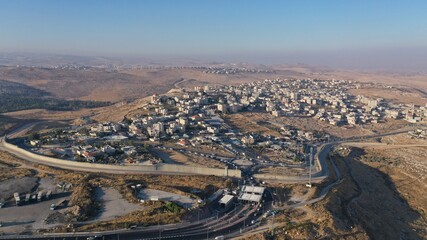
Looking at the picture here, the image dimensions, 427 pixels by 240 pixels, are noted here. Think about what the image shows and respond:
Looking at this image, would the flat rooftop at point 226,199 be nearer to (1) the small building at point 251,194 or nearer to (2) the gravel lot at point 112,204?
(1) the small building at point 251,194

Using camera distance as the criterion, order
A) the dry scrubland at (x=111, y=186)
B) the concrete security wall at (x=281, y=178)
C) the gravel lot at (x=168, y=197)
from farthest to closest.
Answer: the concrete security wall at (x=281, y=178)
the gravel lot at (x=168, y=197)
the dry scrubland at (x=111, y=186)

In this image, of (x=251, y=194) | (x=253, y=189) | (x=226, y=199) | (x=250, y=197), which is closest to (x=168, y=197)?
(x=226, y=199)

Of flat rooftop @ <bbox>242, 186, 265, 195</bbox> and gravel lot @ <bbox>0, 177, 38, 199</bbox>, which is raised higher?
flat rooftop @ <bbox>242, 186, 265, 195</bbox>

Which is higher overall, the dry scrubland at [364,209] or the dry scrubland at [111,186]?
the dry scrubland at [111,186]

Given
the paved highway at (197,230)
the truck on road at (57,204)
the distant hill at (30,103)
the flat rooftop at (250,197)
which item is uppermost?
the truck on road at (57,204)

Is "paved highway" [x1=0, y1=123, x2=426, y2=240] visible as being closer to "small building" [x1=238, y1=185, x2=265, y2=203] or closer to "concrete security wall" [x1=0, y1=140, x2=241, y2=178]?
"small building" [x1=238, y1=185, x2=265, y2=203]

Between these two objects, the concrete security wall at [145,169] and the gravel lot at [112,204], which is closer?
the gravel lot at [112,204]

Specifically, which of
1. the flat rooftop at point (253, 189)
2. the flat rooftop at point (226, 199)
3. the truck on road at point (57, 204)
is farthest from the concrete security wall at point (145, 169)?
the truck on road at point (57, 204)

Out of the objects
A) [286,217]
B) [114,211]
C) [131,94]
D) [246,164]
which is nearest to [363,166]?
[246,164]

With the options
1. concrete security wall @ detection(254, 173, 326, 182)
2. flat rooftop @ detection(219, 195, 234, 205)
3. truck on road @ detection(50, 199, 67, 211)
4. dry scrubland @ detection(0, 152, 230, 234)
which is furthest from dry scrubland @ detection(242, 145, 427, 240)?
truck on road @ detection(50, 199, 67, 211)
